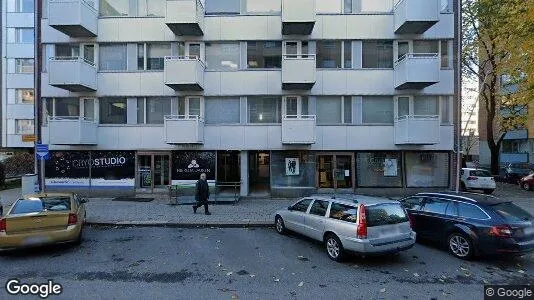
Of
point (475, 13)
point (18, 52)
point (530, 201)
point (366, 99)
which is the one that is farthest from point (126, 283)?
point (18, 52)

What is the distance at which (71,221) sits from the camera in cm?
775

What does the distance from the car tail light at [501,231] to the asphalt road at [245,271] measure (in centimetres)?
72

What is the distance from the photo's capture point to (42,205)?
26.2 ft

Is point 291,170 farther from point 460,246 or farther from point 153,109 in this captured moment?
point 460,246

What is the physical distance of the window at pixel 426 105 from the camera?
16078 millimetres

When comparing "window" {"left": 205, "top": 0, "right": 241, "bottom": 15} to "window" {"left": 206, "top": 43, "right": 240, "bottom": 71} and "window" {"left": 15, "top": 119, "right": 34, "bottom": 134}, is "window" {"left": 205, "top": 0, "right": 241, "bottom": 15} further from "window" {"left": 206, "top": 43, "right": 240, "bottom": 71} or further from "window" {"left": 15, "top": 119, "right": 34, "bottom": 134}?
"window" {"left": 15, "top": 119, "right": 34, "bottom": 134}

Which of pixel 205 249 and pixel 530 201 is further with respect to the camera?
pixel 530 201

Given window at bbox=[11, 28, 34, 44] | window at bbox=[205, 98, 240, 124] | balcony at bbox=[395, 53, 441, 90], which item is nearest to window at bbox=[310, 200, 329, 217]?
window at bbox=[205, 98, 240, 124]

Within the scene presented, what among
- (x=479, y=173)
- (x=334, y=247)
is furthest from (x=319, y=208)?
(x=479, y=173)

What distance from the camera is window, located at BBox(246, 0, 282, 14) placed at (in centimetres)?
1611

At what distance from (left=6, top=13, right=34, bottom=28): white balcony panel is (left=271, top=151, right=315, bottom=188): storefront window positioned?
34770 millimetres

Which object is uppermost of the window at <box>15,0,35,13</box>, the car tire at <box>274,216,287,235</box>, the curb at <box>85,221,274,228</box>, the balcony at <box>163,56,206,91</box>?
the window at <box>15,0,35,13</box>

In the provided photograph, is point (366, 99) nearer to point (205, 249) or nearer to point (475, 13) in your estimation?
point (205, 249)

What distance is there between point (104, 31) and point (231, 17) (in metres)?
6.49
